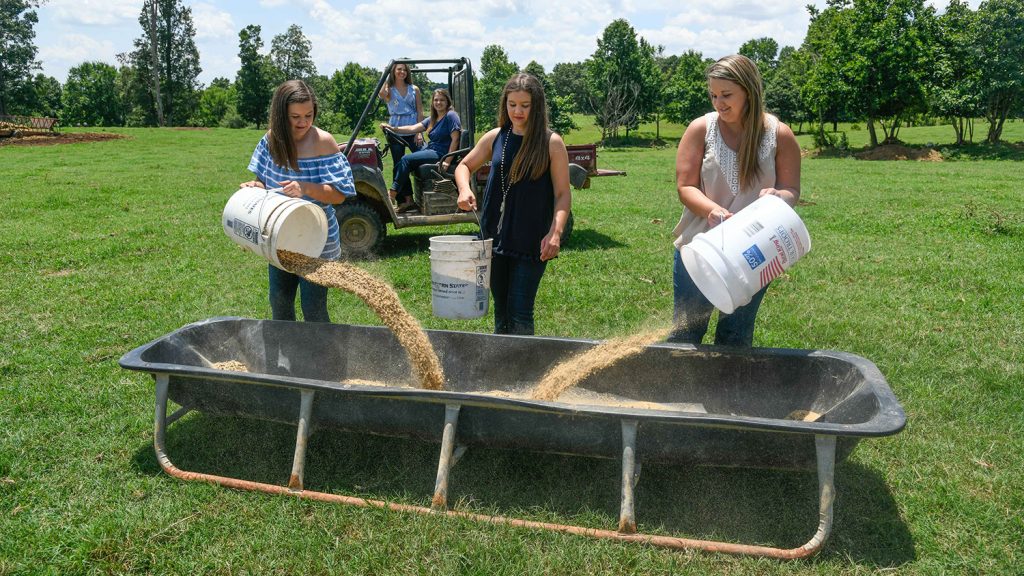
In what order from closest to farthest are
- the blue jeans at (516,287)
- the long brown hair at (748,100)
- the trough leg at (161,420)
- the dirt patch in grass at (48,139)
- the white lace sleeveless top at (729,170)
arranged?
the long brown hair at (748,100)
the white lace sleeveless top at (729,170)
the trough leg at (161,420)
the blue jeans at (516,287)
the dirt patch in grass at (48,139)

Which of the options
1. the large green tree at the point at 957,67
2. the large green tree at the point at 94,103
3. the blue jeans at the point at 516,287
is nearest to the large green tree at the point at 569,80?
the large green tree at the point at 94,103

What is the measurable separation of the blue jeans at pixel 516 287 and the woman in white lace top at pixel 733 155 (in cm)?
84

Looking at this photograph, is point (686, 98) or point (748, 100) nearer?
point (748, 100)

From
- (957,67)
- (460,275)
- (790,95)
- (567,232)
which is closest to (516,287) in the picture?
(460,275)

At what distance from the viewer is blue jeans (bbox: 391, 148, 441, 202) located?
7.86 m

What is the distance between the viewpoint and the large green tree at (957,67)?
26766mm

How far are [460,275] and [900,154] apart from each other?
2643 centimetres

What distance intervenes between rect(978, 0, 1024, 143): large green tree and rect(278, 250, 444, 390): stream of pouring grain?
29.6 meters

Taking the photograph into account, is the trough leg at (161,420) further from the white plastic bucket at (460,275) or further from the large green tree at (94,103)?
the large green tree at (94,103)

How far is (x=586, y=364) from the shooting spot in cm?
369

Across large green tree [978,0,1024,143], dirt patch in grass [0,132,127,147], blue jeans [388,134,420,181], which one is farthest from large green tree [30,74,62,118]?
large green tree [978,0,1024,143]

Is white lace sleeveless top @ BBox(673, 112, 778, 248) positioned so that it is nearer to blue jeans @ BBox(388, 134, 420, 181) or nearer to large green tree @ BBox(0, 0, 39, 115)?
blue jeans @ BBox(388, 134, 420, 181)

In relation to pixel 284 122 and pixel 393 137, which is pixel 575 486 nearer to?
pixel 284 122

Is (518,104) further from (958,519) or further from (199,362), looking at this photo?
(958,519)
